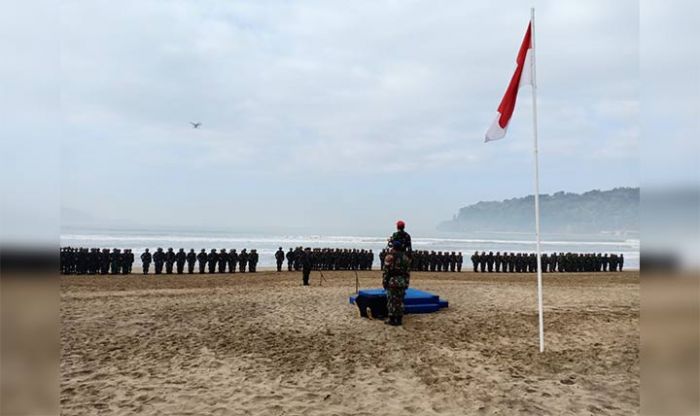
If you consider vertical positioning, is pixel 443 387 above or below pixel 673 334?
below

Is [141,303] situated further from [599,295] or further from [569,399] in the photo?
[599,295]

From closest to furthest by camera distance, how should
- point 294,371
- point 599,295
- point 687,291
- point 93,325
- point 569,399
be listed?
point 687,291
point 569,399
point 294,371
point 93,325
point 599,295

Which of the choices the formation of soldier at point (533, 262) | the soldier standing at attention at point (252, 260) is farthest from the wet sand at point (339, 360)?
the formation of soldier at point (533, 262)

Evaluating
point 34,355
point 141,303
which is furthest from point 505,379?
point 141,303

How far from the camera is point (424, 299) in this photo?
979cm

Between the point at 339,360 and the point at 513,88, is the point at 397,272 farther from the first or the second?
the point at 513,88

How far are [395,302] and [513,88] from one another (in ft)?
14.3

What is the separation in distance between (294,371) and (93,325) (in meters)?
4.93

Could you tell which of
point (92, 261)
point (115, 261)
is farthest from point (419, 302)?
point (92, 261)

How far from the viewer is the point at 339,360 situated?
616 centimetres

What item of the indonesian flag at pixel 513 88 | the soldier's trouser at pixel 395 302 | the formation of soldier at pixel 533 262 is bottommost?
the formation of soldier at pixel 533 262

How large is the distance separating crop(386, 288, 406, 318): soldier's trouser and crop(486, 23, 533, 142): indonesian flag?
332cm

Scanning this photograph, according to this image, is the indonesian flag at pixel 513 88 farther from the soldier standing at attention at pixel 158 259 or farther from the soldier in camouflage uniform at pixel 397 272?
the soldier standing at attention at pixel 158 259

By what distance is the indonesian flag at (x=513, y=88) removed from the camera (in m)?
6.53
